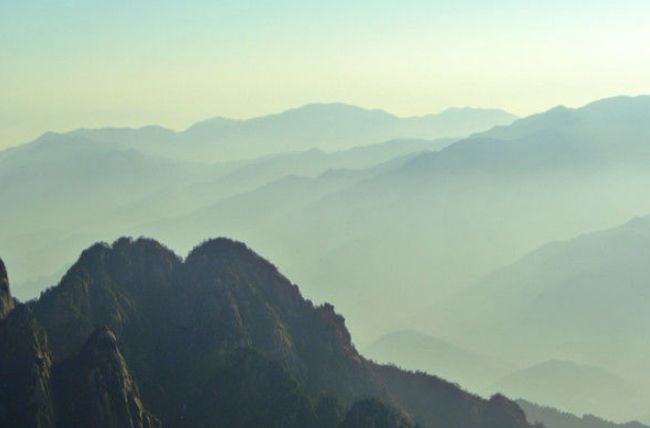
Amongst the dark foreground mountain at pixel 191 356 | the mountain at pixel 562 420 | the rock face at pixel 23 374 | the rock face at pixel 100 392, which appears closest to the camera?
the rock face at pixel 23 374

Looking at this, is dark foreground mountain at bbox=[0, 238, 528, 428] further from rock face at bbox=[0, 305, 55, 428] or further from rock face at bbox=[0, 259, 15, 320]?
rock face at bbox=[0, 259, 15, 320]

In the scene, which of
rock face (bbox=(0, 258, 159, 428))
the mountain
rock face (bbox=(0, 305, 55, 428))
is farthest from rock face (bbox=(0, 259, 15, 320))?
the mountain

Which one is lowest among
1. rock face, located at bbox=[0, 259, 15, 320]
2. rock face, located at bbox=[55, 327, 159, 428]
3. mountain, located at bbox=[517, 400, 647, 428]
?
mountain, located at bbox=[517, 400, 647, 428]

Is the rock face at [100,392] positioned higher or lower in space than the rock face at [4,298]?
lower

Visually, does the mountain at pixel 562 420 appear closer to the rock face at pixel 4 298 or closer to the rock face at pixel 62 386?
the rock face at pixel 62 386

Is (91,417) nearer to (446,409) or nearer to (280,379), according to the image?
(280,379)

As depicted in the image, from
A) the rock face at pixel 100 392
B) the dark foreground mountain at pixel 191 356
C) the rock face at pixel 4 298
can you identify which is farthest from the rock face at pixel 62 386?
the rock face at pixel 4 298

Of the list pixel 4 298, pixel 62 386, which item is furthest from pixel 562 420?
pixel 4 298

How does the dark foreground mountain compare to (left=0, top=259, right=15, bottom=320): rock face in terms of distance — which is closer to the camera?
the dark foreground mountain
